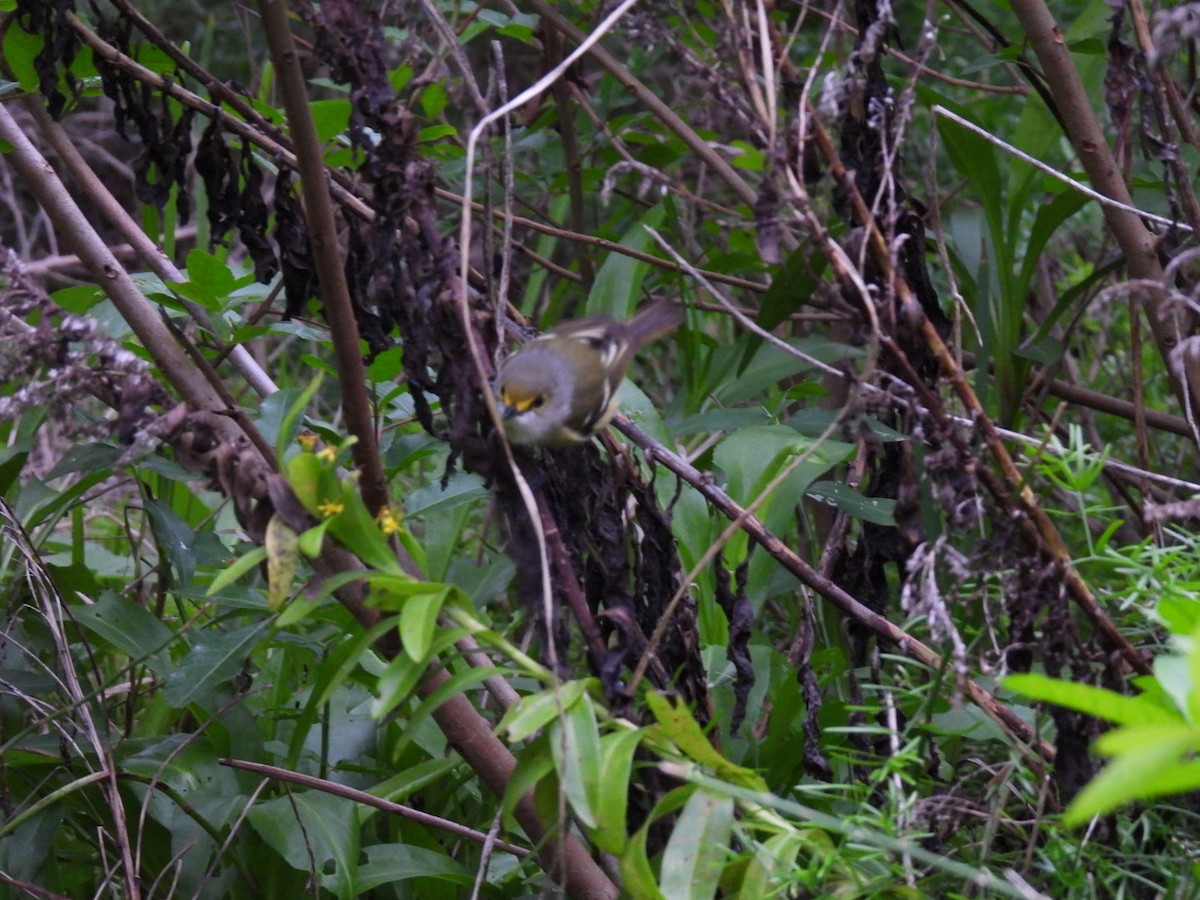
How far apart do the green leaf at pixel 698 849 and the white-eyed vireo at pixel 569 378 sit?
20.5 inches

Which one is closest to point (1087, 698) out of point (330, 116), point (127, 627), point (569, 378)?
point (569, 378)

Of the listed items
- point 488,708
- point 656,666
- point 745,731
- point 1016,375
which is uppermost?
point 1016,375

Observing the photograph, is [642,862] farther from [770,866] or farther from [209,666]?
[209,666]

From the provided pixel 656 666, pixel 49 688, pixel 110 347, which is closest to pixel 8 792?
pixel 49 688

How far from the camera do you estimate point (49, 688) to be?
2.06 metres

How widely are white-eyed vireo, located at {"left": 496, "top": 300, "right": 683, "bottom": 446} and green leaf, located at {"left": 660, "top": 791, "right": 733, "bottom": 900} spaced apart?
52cm

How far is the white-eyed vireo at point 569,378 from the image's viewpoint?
161 centimetres

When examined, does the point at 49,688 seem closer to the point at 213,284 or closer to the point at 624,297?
the point at 213,284

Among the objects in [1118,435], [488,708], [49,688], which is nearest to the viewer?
[49,688]

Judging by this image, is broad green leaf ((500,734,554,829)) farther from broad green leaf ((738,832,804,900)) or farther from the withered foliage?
the withered foliage

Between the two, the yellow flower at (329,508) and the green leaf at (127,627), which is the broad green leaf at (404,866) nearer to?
the green leaf at (127,627)

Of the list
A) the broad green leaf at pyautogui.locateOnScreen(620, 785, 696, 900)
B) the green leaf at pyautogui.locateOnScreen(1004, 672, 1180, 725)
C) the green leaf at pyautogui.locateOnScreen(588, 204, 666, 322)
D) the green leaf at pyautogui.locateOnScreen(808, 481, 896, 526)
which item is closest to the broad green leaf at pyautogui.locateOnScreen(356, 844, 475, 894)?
the broad green leaf at pyautogui.locateOnScreen(620, 785, 696, 900)

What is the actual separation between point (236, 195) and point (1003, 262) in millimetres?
1328

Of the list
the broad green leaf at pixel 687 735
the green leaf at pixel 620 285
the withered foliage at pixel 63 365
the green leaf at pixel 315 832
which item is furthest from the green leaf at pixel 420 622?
the green leaf at pixel 620 285
